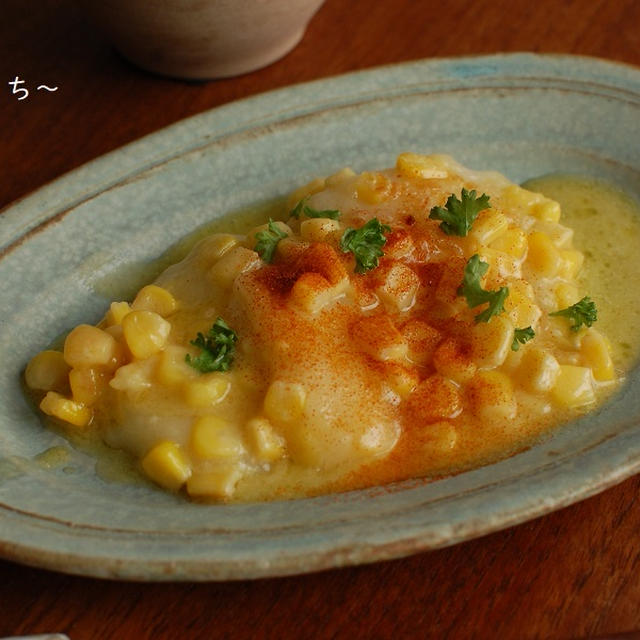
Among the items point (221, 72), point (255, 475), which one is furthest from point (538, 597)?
point (221, 72)

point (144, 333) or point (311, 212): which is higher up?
point (311, 212)

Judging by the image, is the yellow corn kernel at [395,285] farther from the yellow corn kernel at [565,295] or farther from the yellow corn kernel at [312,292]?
the yellow corn kernel at [565,295]

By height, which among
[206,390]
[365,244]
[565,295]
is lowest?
[565,295]

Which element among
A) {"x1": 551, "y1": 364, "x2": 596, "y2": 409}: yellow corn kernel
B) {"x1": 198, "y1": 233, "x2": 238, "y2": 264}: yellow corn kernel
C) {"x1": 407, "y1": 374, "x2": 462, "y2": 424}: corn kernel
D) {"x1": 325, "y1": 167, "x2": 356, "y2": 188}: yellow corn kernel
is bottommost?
{"x1": 551, "y1": 364, "x2": 596, "y2": 409}: yellow corn kernel

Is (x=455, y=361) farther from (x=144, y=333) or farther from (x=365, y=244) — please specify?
(x=144, y=333)

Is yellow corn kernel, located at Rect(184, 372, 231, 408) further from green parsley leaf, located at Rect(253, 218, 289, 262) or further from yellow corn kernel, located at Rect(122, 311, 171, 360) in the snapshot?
green parsley leaf, located at Rect(253, 218, 289, 262)

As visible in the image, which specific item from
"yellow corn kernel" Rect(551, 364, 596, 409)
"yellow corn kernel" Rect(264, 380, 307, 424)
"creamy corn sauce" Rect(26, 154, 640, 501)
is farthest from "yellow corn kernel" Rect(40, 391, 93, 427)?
"yellow corn kernel" Rect(551, 364, 596, 409)

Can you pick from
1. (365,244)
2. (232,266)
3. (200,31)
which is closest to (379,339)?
(365,244)
